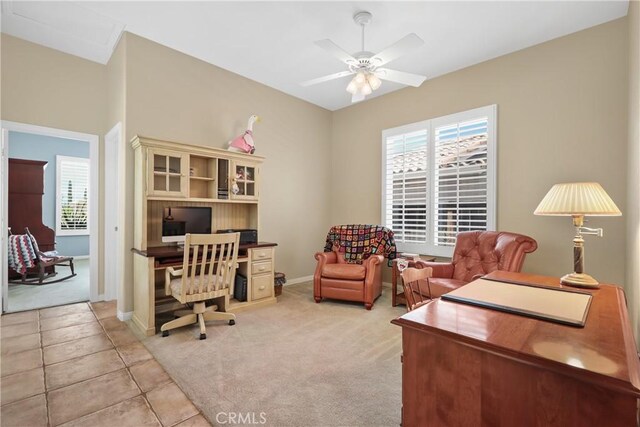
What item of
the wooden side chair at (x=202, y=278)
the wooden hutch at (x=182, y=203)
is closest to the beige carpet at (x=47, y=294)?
the wooden hutch at (x=182, y=203)

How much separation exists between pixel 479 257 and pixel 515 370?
101 inches

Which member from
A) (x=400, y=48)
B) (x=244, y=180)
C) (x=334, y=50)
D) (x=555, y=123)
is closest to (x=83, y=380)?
(x=244, y=180)

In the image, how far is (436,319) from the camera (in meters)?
1.16

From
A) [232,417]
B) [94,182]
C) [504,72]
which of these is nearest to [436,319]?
[232,417]

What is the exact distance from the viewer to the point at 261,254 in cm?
380

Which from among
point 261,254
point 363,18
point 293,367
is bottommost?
point 293,367

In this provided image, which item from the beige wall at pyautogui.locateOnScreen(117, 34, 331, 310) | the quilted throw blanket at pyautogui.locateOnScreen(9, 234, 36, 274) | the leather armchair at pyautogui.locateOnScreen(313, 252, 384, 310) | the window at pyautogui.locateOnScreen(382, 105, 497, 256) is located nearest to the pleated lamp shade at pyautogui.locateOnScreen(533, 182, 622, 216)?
the window at pyautogui.locateOnScreen(382, 105, 497, 256)

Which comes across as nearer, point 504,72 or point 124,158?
point 124,158

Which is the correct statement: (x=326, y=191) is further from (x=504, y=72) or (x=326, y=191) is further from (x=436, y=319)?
(x=436, y=319)

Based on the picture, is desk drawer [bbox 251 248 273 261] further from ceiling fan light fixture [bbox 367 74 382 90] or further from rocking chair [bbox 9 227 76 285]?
rocking chair [bbox 9 227 76 285]

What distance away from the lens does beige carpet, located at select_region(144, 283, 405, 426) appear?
1.80m

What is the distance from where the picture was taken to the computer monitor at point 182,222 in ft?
10.9

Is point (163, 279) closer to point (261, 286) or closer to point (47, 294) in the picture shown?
point (261, 286)

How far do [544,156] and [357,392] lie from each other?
312 centimetres
